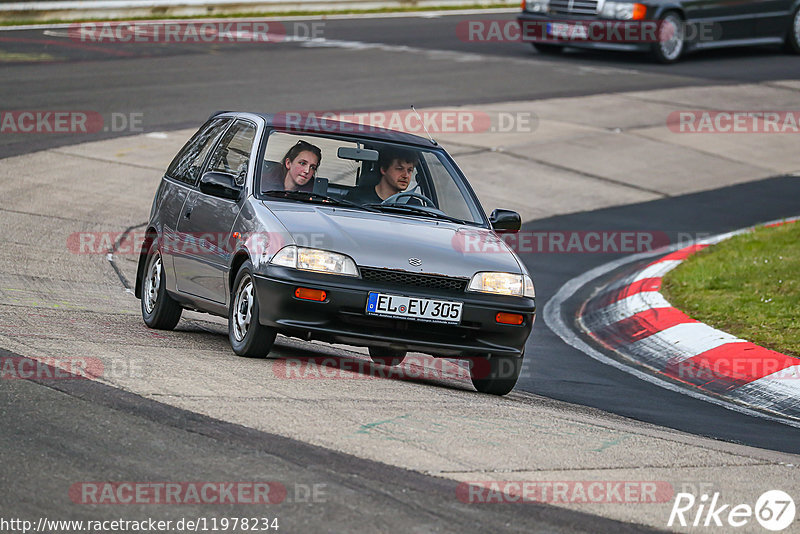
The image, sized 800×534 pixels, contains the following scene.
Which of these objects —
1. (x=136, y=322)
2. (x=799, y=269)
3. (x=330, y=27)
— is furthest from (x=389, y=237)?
(x=330, y=27)

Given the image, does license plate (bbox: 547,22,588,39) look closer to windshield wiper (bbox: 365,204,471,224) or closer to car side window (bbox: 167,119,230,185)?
car side window (bbox: 167,119,230,185)

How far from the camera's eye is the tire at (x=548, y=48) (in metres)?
27.2

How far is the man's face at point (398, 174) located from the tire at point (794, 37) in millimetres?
21385

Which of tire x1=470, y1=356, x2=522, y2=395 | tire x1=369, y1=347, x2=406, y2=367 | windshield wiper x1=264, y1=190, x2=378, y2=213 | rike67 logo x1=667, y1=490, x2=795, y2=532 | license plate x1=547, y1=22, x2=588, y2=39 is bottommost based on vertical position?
tire x1=369, y1=347, x2=406, y2=367

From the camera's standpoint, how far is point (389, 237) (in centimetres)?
780

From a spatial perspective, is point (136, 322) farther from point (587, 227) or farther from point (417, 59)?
point (417, 59)

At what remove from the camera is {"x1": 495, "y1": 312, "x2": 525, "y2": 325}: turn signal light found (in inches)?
305

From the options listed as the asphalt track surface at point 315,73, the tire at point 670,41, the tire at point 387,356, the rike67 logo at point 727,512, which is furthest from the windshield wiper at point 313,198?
the tire at point 670,41

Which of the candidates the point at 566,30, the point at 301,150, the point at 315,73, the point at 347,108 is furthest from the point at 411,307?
the point at 566,30

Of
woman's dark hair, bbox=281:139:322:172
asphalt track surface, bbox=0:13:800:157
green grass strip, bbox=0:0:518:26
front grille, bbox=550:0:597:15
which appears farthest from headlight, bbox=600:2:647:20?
woman's dark hair, bbox=281:139:322:172

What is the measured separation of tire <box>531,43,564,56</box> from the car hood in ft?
63.7

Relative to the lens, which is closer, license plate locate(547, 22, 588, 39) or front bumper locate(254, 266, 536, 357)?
front bumper locate(254, 266, 536, 357)

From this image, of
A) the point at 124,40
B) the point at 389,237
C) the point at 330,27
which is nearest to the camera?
the point at 389,237

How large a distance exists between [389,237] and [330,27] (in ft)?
75.8
